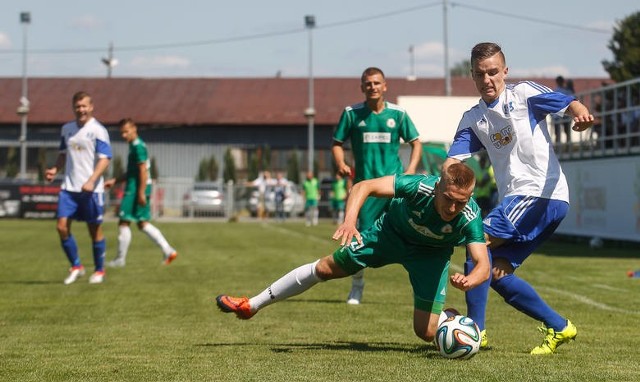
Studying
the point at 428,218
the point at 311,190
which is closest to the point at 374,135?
the point at 428,218

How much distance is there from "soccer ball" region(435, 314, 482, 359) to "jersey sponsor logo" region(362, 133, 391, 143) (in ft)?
14.6

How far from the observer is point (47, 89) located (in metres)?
70.1

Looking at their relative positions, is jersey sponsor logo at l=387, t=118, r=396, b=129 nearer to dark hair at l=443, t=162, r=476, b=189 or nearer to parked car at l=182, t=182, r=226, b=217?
dark hair at l=443, t=162, r=476, b=189

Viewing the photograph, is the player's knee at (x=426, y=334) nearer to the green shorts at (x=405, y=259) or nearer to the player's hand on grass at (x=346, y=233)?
the green shorts at (x=405, y=259)

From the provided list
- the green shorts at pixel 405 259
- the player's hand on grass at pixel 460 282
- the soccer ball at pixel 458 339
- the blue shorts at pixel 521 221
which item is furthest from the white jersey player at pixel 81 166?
the player's hand on grass at pixel 460 282

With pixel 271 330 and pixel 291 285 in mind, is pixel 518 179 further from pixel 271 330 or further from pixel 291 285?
pixel 271 330

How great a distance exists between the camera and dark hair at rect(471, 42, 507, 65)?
7.39 metres

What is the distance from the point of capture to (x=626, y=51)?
51.3 metres

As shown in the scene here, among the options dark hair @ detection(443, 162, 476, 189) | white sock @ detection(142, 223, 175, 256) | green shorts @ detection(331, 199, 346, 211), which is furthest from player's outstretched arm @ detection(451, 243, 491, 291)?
green shorts @ detection(331, 199, 346, 211)

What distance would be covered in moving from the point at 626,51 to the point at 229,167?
2387cm

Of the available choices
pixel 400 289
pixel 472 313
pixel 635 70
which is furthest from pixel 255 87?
pixel 472 313

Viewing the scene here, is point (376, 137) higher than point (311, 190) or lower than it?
lower

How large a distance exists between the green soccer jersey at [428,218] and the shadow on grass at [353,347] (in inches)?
33.3

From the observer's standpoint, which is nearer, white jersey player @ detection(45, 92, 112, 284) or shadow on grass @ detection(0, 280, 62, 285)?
white jersey player @ detection(45, 92, 112, 284)
